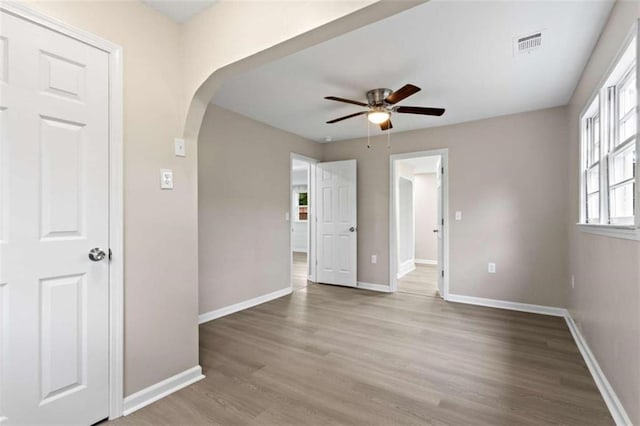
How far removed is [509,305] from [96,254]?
166 inches

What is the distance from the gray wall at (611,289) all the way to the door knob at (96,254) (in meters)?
2.71

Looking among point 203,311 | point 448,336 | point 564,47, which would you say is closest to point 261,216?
point 203,311

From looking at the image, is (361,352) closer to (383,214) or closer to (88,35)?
(383,214)

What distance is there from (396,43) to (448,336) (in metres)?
2.59

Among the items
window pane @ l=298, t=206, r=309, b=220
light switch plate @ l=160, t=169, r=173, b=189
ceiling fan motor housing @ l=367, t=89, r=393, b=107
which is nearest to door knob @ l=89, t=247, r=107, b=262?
light switch plate @ l=160, t=169, r=173, b=189

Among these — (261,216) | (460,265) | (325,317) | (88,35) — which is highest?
(88,35)

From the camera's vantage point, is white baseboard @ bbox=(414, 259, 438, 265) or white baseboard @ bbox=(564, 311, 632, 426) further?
white baseboard @ bbox=(414, 259, 438, 265)

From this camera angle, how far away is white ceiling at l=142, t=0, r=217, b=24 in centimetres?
189

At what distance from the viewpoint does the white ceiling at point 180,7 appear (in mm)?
1895

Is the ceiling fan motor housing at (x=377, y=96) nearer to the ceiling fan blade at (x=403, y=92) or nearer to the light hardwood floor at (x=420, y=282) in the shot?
the ceiling fan blade at (x=403, y=92)

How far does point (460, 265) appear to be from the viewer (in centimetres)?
414

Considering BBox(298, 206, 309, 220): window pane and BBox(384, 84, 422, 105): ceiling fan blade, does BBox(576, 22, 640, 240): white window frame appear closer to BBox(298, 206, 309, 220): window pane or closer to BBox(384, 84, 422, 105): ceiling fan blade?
BBox(384, 84, 422, 105): ceiling fan blade

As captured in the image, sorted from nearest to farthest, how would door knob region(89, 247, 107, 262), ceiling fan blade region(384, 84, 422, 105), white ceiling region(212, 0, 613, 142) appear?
door knob region(89, 247, 107, 262) < white ceiling region(212, 0, 613, 142) < ceiling fan blade region(384, 84, 422, 105)

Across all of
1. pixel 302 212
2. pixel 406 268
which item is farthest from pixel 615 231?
pixel 302 212
